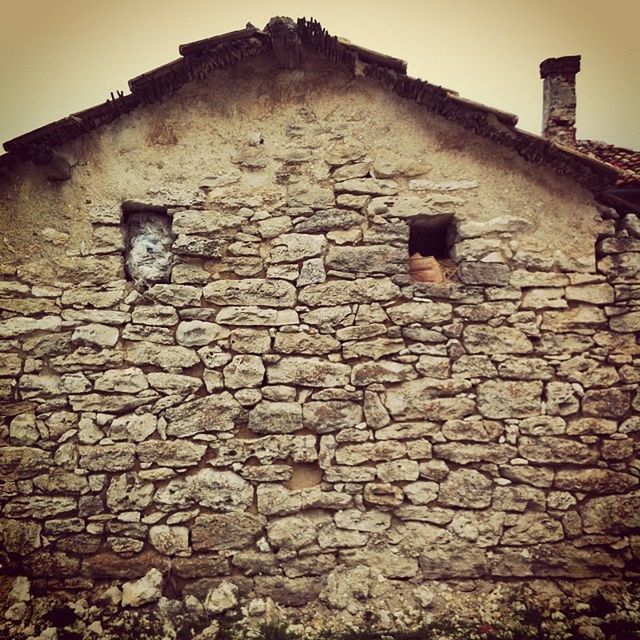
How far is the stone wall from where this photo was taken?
10.1ft

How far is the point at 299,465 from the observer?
3162mm

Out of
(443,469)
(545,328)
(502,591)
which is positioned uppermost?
(545,328)

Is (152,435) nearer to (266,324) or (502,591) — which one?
(266,324)

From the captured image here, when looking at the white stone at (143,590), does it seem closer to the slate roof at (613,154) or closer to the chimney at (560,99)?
the slate roof at (613,154)

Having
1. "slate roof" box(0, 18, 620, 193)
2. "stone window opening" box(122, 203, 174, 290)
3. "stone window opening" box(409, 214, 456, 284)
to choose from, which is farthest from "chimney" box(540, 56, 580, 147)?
"stone window opening" box(122, 203, 174, 290)

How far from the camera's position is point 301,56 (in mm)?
3264

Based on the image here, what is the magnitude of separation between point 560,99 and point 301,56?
3416mm

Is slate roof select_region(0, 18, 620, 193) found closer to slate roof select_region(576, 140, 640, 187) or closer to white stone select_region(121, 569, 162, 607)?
slate roof select_region(576, 140, 640, 187)

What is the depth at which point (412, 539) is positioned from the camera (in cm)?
311

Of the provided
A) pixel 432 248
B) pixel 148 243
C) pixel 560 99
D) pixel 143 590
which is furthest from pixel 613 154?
pixel 143 590

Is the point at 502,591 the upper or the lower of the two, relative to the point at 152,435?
lower

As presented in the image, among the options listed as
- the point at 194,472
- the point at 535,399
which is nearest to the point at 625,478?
the point at 535,399

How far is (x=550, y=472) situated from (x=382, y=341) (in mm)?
1694

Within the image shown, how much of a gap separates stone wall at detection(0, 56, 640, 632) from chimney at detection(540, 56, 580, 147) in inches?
83.7
